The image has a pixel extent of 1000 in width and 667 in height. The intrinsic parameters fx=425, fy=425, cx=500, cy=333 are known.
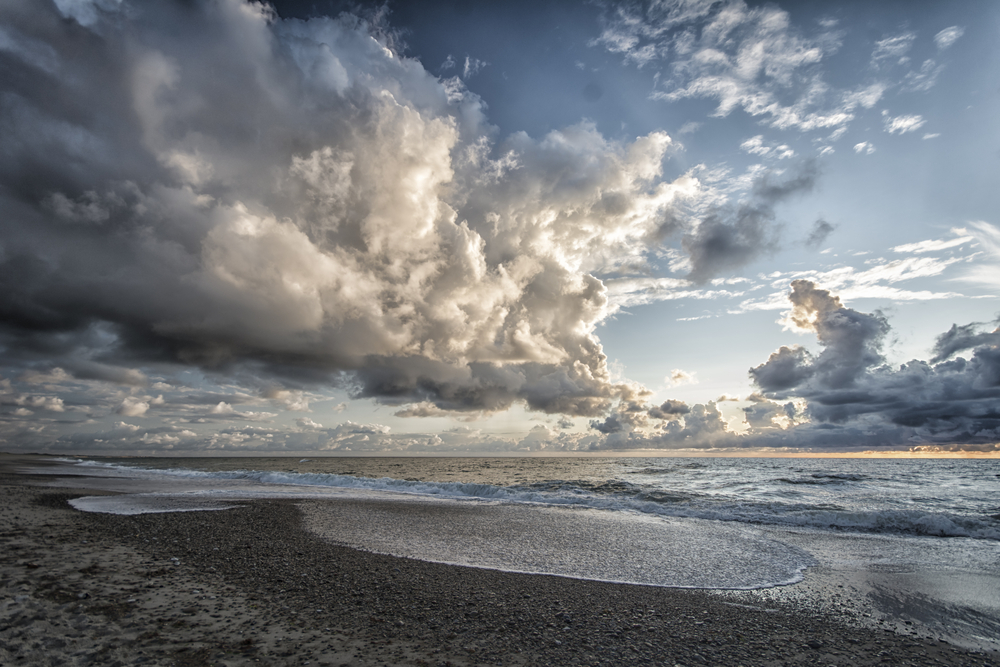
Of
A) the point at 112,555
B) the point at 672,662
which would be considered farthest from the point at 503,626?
the point at 112,555

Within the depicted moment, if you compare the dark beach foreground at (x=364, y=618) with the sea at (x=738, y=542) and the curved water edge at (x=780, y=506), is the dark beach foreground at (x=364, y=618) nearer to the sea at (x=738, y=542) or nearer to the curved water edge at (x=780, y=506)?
the sea at (x=738, y=542)

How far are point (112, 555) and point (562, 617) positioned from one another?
30.0 feet

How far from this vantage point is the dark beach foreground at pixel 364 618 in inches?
190

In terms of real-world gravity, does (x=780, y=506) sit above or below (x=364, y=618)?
below

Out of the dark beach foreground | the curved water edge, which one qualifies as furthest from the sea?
the dark beach foreground

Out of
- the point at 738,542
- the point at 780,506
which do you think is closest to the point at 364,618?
the point at 738,542

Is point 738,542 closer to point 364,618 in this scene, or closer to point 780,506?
point 780,506

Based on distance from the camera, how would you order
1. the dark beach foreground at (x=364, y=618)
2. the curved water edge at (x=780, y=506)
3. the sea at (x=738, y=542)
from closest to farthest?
the dark beach foreground at (x=364, y=618), the sea at (x=738, y=542), the curved water edge at (x=780, y=506)

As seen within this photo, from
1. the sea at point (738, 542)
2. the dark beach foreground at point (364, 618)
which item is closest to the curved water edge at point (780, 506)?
the sea at point (738, 542)

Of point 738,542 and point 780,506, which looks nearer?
point 738,542

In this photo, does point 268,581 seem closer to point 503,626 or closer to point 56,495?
point 503,626

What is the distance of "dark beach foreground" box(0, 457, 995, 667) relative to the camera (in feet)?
15.8

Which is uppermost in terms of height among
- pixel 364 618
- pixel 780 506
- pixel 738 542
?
pixel 364 618

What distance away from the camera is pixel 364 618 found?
5.90m
